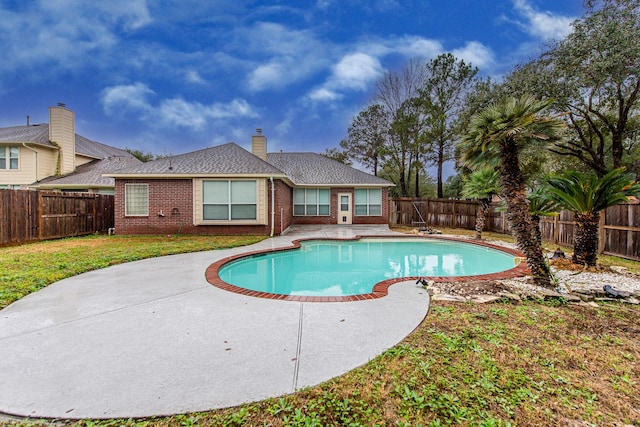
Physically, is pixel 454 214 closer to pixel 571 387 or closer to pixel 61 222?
pixel 571 387

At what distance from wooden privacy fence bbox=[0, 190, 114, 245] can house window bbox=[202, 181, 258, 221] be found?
207 inches

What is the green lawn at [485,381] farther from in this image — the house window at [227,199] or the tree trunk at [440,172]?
the tree trunk at [440,172]

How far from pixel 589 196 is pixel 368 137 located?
926 inches

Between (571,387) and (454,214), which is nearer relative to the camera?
(571,387)

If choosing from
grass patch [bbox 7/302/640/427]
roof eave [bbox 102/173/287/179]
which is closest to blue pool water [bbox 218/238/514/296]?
grass patch [bbox 7/302/640/427]

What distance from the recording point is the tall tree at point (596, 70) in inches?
427

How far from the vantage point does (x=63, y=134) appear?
17.5 m

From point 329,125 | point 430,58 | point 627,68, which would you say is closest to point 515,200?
point 627,68

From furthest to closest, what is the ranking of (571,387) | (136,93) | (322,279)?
1. (136,93)
2. (322,279)
3. (571,387)

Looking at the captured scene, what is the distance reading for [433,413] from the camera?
6.88 ft

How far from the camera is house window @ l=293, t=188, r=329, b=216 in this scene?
737 inches

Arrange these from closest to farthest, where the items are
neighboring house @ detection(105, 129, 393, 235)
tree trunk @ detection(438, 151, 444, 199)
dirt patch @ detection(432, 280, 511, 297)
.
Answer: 1. dirt patch @ detection(432, 280, 511, 297)
2. neighboring house @ detection(105, 129, 393, 235)
3. tree trunk @ detection(438, 151, 444, 199)

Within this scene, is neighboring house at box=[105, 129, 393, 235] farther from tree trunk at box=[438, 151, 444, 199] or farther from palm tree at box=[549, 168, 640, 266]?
tree trunk at box=[438, 151, 444, 199]

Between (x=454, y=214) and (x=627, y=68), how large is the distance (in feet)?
31.6
